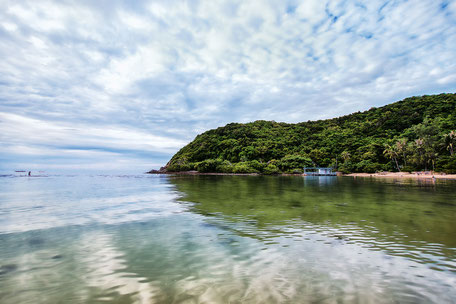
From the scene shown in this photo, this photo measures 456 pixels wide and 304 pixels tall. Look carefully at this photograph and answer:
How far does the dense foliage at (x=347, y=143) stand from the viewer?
3140 inches

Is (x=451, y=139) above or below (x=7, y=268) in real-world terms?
above

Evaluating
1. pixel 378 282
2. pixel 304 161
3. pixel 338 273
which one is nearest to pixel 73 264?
pixel 338 273

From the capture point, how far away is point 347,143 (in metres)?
111

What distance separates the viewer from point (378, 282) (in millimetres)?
5309

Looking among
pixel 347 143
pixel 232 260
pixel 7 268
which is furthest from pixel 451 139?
pixel 7 268

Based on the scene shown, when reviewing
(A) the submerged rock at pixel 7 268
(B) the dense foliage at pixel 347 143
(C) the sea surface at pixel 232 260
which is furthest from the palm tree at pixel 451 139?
(A) the submerged rock at pixel 7 268

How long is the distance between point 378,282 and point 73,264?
8.47 meters

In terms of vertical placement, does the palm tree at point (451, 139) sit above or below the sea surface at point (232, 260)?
above

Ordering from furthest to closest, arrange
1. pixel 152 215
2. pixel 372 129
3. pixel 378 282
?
pixel 372 129 → pixel 152 215 → pixel 378 282

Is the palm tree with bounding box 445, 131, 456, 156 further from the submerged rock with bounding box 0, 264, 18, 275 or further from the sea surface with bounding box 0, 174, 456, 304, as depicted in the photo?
the submerged rock with bounding box 0, 264, 18, 275

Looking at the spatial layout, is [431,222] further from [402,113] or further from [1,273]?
[402,113]

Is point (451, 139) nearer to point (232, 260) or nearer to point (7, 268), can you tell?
point (232, 260)

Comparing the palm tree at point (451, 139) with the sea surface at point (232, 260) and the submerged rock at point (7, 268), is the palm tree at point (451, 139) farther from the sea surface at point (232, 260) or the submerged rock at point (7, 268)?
the submerged rock at point (7, 268)

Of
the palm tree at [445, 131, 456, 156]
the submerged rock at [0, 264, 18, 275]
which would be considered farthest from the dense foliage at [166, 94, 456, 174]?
the submerged rock at [0, 264, 18, 275]
